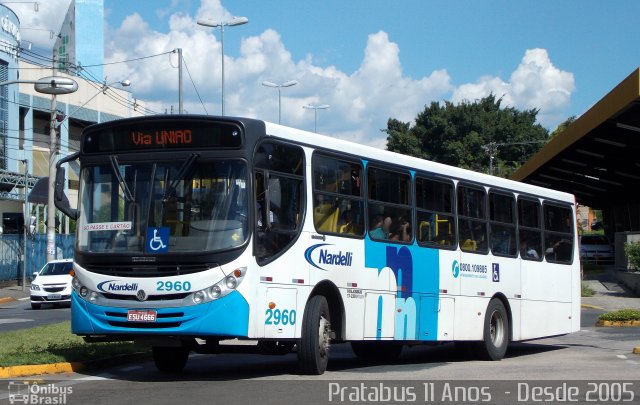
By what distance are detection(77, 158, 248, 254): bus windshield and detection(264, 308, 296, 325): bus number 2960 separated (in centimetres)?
97

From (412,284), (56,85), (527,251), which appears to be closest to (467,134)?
(56,85)

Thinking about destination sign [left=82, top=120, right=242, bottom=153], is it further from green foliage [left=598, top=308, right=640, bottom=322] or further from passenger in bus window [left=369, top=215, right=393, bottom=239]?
green foliage [left=598, top=308, right=640, bottom=322]

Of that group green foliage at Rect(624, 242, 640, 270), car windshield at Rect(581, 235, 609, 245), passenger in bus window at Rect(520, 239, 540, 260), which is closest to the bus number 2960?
passenger in bus window at Rect(520, 239, 540, 260)

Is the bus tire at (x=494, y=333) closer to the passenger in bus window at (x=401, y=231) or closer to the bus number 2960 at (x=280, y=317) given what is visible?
the passenger in bus window at (x=401, y=231)

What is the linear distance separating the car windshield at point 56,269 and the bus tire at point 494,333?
20.6 metres

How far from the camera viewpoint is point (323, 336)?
12172 mm

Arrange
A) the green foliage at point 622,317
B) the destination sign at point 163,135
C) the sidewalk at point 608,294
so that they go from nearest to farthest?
the destination sign at point 163,135, the green foliage at point 622,317, the sidewalk at point 608,294

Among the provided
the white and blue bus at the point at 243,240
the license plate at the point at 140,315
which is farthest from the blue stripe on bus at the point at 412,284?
the license plate at the point at 140,315

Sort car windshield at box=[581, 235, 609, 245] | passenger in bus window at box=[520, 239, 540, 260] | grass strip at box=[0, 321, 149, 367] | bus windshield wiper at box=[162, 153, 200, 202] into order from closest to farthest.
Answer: bus windshield wiper at box=[162, 153, 200, 202], grass strip at box=[0, 321, 149, 367], passenger in bus window at box=[520, 239, 540, 260], car windshield at box=[581, 235, 609, 245]

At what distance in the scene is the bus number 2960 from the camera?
37.1ft

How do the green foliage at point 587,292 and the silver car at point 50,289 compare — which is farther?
the green foliage at point 587,292

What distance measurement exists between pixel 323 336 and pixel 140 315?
2.38 m

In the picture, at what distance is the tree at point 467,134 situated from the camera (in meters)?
77.9

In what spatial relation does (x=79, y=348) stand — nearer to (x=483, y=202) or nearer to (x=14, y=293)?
(x=483, y=202)
